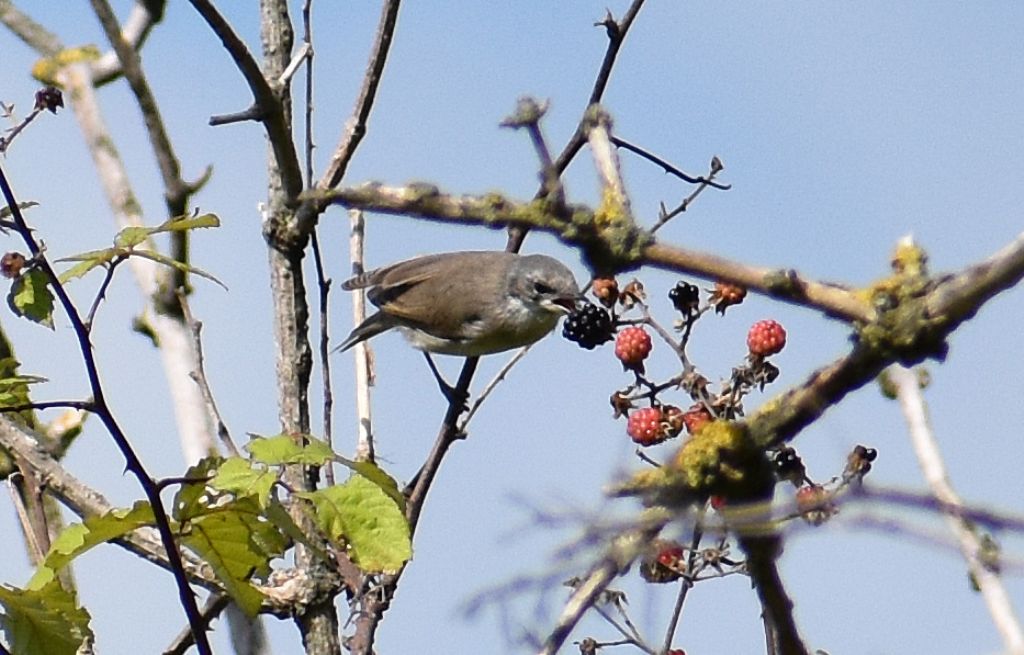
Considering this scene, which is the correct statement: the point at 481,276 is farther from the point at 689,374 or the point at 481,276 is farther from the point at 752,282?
the point at 752,282

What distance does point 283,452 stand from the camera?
232 cm

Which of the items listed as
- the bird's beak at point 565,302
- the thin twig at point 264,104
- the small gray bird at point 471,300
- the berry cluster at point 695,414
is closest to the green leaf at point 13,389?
the thin twig at point 264,104

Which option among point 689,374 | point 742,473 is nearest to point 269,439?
point 689,374

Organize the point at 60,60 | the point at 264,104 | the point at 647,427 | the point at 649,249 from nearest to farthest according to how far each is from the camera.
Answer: the point at 649,249
the point at 647,427
the point at 264,104
the point at 60,60

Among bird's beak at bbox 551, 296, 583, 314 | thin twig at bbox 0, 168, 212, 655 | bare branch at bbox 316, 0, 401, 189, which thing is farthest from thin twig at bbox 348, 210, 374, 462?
bird's beak at bbox 551, 296, 583, 314

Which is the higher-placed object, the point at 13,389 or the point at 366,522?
the point at 13,389

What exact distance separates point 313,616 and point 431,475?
0.63 meters

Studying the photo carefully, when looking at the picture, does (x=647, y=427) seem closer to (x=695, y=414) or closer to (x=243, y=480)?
(x=695, y=414)

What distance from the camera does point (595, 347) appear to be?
3.66 m

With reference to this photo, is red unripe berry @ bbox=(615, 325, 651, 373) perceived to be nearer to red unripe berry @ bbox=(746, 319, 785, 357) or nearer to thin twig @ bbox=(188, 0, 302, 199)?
red unripe berry @ bbox=(746, 319, 785, 357)

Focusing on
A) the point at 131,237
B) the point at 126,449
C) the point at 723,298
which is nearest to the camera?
the point at 126,449

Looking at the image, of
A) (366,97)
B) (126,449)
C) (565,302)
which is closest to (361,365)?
(366,97)

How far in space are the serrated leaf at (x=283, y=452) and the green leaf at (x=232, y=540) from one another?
0.09 meters

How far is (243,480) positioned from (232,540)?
114mm
